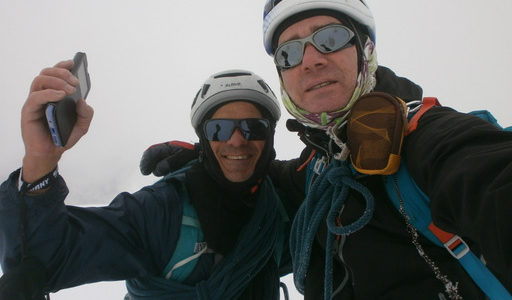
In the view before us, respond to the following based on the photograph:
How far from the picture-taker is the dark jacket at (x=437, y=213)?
61cm

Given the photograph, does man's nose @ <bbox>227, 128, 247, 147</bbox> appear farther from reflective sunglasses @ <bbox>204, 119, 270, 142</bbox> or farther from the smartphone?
the smartphone

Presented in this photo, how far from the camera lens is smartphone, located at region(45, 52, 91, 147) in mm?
1033

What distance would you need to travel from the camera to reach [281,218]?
6.44 feet

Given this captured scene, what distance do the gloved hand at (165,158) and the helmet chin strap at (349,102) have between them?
99 centimetres

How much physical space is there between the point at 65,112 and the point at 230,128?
101 cm

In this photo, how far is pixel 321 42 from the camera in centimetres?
133

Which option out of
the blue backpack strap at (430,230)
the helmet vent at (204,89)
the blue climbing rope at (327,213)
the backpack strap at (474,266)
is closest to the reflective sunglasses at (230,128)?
the helmet vent at (204,89)

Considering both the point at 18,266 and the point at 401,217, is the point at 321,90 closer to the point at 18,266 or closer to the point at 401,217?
the point at 401,217

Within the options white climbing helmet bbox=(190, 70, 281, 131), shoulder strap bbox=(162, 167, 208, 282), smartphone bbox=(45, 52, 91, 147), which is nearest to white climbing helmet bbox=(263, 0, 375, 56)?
white climbing helmet bbox=(190, 70, 281, 131)

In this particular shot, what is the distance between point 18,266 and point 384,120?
152 cm

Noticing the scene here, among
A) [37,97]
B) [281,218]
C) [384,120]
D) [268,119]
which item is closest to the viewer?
[384,120]

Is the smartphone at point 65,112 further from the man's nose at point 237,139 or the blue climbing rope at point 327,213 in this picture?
the blue climbing rope at point 327,213

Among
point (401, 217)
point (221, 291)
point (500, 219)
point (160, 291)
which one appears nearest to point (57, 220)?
point (160, 291)

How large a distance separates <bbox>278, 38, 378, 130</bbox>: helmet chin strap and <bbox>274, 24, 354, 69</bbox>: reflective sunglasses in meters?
0.14
